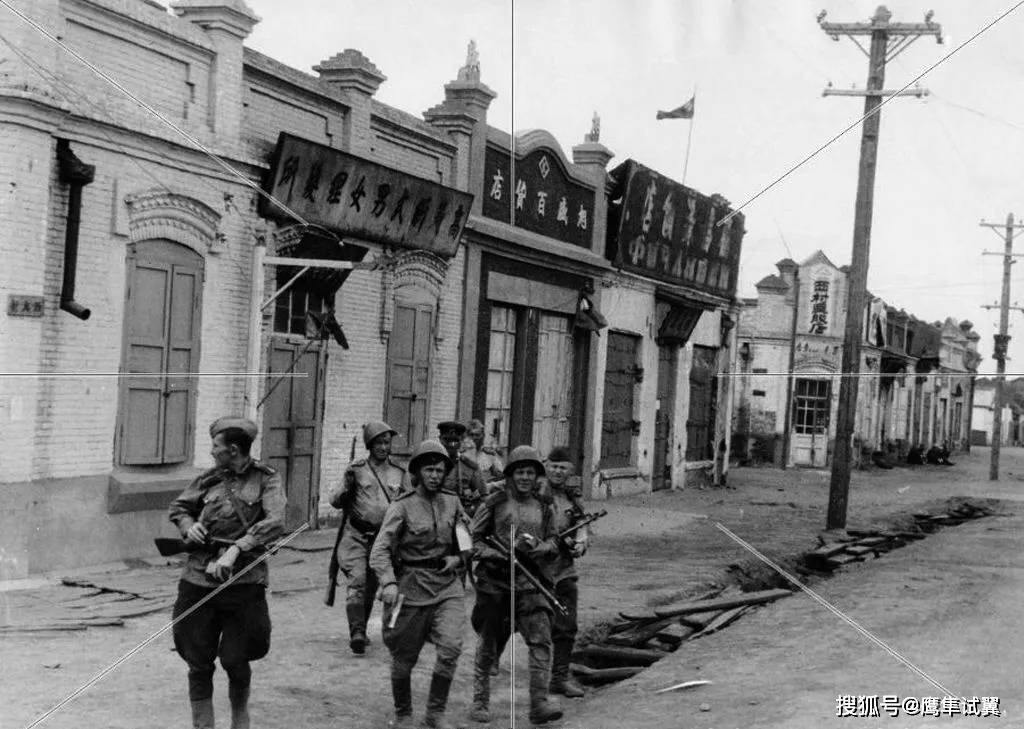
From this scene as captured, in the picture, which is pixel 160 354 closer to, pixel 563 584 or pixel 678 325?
pixel 563 584

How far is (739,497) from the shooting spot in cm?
2602

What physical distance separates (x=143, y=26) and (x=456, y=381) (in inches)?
292

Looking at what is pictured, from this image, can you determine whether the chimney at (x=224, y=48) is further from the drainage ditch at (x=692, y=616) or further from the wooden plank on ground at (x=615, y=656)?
the wooden plank on ground at (x=615, y=656)

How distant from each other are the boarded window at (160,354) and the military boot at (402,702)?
19.6ft

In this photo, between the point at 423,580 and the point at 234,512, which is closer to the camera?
the point at 234,512

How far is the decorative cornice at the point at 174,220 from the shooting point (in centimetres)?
1200

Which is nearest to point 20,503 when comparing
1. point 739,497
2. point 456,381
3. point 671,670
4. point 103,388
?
point 103,388

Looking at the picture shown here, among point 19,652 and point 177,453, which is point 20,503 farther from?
point 19,652

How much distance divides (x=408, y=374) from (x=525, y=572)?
936 centimetres

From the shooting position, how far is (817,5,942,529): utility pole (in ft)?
61.3

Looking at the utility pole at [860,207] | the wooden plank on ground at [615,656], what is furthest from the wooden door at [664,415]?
the wooden plank on ground at [615,656]

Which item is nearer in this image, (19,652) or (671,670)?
(19,652)

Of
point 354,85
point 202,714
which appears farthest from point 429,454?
point 354,85

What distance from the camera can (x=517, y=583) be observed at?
7.63 metres
